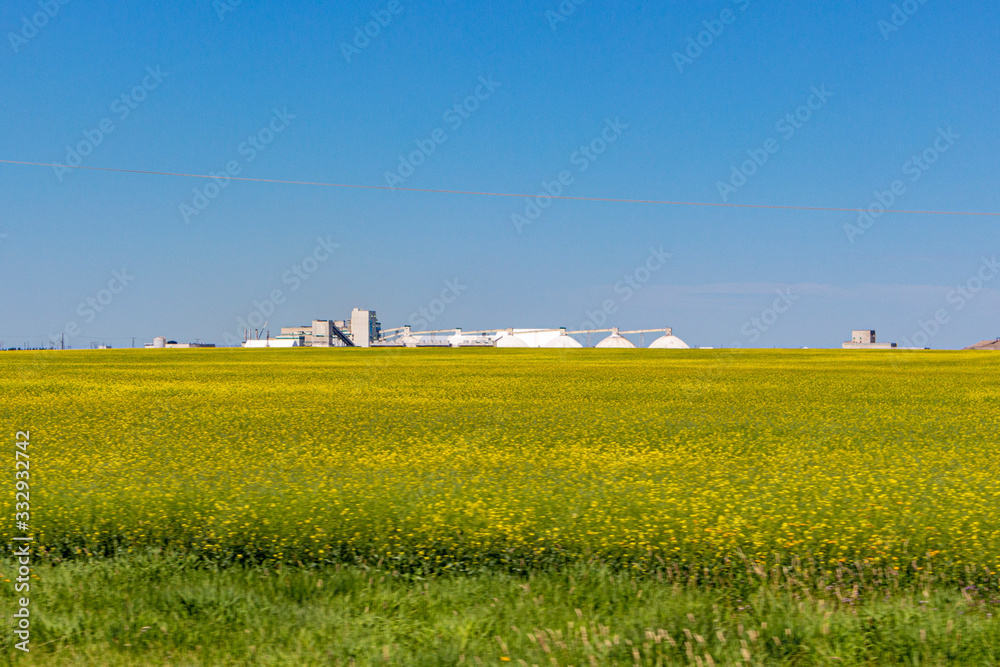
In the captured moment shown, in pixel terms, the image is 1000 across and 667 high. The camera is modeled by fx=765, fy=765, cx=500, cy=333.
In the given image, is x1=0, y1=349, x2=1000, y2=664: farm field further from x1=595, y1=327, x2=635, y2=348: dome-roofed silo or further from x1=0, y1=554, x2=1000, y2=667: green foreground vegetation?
x1=595, y1=327, x2=635, y2=348: dome-roofed silo

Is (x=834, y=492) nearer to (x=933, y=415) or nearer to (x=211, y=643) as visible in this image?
(x=211, y=643)

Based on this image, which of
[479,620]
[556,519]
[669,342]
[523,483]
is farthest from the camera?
[669,342]

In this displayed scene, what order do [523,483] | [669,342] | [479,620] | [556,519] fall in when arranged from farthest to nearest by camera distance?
[669,342] < [523,483] < [556,519] < [479,620]

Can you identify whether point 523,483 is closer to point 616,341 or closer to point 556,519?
point 556,519

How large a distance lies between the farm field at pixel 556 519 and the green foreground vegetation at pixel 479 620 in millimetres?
32

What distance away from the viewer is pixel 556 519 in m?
7.94

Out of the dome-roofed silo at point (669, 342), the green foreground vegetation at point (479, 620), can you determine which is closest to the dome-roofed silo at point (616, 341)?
the dome-roofed silo at point (669, 342)

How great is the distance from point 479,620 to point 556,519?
239cm

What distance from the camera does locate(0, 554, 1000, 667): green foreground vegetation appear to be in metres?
5.19

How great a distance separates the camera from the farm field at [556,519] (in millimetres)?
5857

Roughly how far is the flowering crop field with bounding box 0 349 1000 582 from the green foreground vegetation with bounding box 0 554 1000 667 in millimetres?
535

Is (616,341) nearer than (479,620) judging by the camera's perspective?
No

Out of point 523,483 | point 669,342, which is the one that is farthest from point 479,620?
point 669,342

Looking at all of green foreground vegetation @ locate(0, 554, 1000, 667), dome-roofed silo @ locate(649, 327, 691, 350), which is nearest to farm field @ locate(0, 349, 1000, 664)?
green foreground vegetation @ locate(0, 554, 1000, 667)
